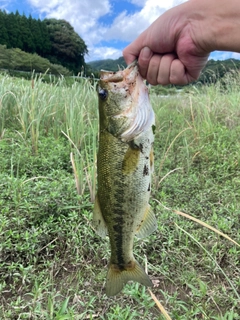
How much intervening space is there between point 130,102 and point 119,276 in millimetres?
682

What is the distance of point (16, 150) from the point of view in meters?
3.62

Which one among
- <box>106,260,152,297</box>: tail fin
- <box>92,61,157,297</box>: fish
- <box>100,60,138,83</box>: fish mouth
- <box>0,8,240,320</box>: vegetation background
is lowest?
<box>0,8,240,320</box>: vegetation background

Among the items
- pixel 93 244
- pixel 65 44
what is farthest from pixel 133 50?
pixel 65 44

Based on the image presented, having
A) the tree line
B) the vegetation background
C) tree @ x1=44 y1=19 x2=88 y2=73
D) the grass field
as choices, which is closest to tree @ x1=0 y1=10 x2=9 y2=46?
the tree line

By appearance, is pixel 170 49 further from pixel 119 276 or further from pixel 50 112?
pixel 50 112

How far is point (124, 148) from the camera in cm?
121

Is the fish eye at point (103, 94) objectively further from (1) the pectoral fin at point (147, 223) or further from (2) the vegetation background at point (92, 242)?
(2) the vegetation background at point (92, 242)

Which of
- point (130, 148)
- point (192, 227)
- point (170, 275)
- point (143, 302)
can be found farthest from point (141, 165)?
point (192, 227)

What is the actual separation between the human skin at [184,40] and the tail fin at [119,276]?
792 millimetres

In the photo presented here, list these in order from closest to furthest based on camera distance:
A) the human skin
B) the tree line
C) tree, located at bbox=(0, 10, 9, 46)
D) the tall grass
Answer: the human skin
the tall grass
the tree line
tree, located at bbox=(0, 10, 9, 46)

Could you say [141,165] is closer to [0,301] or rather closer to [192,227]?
[0,301]

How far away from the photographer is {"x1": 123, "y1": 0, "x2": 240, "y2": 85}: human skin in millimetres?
1310

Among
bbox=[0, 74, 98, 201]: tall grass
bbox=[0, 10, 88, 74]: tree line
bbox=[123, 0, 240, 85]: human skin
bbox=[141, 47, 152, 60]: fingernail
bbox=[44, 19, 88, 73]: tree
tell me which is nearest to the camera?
bbox=[123, 0, 240, 85]: human skin

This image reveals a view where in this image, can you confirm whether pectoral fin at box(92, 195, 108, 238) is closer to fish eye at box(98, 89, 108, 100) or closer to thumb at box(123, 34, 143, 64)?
fish eye at box(98, 89, 108, 100)
